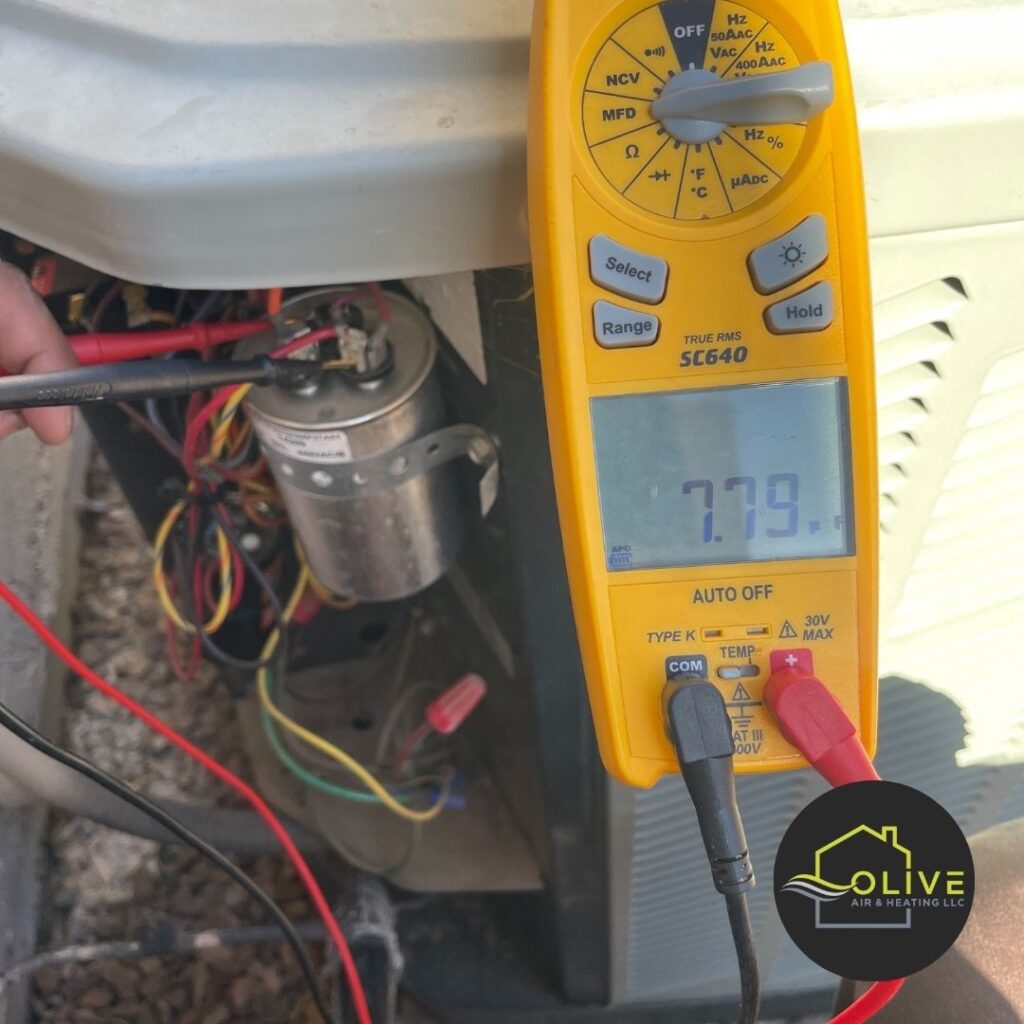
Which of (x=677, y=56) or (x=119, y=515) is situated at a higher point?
(x=677, y=56)

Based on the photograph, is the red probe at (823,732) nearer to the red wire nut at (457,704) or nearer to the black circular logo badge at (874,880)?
the black circular logo badge at (874,880)

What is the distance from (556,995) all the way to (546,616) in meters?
0.47

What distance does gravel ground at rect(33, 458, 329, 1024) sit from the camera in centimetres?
87

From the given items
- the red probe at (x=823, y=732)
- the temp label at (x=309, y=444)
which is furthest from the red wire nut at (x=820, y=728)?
the temp label at (x=309, y=444)

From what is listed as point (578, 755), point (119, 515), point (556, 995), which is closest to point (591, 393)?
point (578, 755)

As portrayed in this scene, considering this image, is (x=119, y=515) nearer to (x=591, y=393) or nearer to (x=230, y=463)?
(x=230, y=463)

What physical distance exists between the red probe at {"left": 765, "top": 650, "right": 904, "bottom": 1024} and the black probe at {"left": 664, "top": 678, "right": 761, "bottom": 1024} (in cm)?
2

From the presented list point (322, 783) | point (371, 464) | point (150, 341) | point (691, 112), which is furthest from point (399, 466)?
point (322, 783)

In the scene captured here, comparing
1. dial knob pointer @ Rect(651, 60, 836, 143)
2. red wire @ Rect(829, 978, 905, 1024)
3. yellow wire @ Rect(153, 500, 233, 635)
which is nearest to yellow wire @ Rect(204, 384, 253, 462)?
yellow wire @ Rect(153, 500, 233, 635)

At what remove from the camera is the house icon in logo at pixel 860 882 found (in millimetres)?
321

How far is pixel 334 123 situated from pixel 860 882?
304mm

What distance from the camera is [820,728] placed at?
334 millimetres

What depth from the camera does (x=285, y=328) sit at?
1.44 ft

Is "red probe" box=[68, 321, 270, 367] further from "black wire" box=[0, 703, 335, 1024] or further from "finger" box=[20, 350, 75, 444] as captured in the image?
"black wire" box=[0, 703, 335, 1024]
